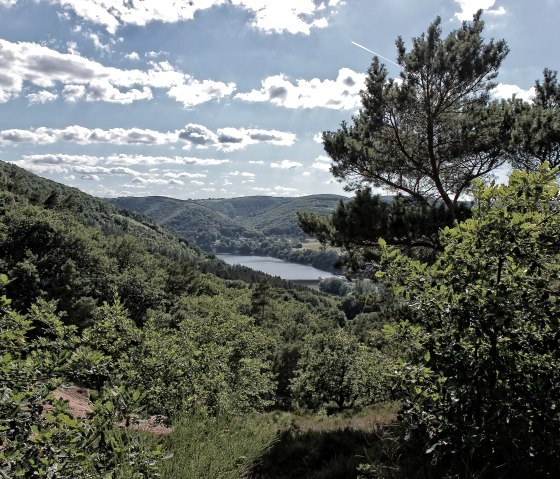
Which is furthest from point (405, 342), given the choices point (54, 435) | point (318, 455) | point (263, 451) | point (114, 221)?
point (114, 221)

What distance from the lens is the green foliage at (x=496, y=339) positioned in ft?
8.75

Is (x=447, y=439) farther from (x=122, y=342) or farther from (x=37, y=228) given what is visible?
(x=37, y=228)

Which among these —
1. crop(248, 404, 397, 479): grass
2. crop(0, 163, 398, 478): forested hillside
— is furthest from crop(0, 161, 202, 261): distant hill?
crop(248, 404, 397, 479): grass

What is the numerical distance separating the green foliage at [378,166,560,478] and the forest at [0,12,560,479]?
0.05ft

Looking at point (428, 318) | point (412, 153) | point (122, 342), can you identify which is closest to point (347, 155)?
point (412, 153)

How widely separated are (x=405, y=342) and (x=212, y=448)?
3756mm

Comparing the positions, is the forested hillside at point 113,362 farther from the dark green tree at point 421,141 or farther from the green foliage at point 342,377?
the dark green tree at point 421,141

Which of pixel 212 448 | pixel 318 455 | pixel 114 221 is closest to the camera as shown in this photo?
pixel 212 448

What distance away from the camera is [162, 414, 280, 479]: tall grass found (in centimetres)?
484

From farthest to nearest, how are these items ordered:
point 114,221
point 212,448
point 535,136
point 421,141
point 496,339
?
point 114,221
point 421,141
point 535,136
point 212,448
point 496,339

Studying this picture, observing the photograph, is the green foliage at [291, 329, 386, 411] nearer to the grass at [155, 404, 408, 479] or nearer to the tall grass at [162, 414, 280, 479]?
the grass at [155, 404, 408, 479]

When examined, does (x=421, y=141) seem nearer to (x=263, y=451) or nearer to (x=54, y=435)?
(x=263, y=451)

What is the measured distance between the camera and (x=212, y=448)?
17.9 feet

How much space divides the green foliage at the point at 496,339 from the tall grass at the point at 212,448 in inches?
119
